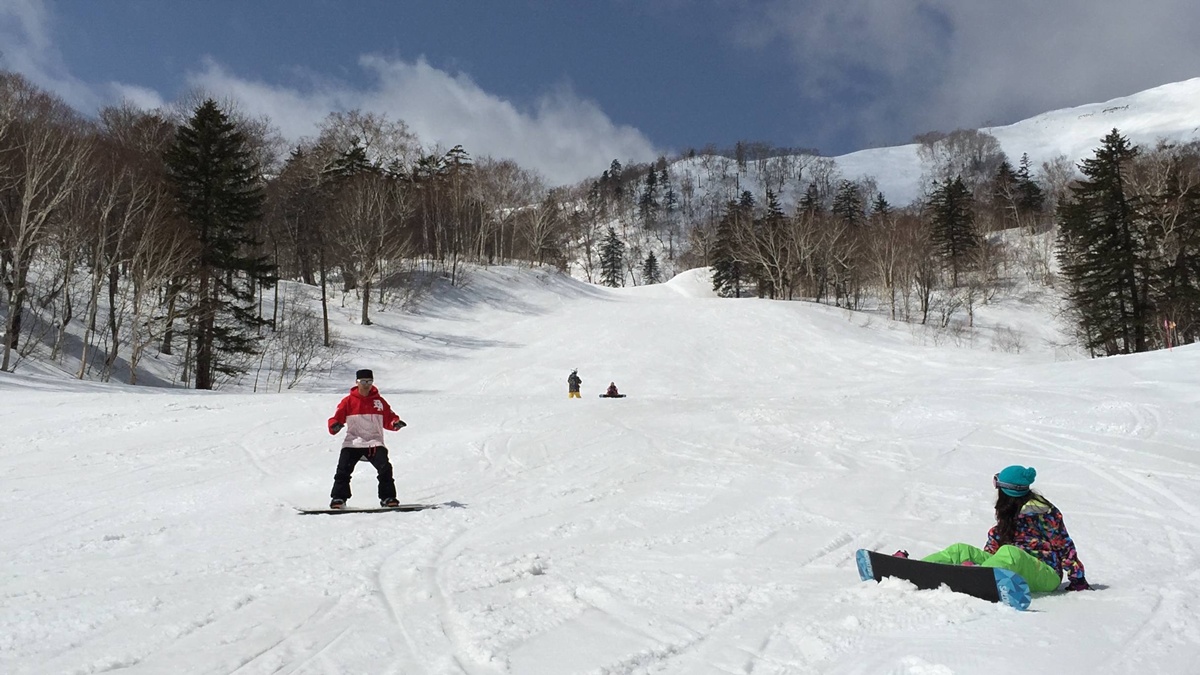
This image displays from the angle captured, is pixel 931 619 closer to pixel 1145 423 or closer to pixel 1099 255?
pixel 1145 423

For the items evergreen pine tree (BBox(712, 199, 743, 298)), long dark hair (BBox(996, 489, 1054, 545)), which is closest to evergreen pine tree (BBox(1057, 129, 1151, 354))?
evergreen pine tree (BBox(712, 199, 743, 298))

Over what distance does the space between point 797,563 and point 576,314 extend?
4002 centimetres

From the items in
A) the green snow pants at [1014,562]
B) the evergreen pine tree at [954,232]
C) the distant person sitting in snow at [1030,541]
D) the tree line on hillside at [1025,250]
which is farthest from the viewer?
the evergreen pine tree at [954,232]

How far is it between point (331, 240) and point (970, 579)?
42294mm

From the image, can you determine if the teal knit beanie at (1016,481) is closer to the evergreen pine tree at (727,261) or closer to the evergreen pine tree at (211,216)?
the evergreen pine tree at (211,216)

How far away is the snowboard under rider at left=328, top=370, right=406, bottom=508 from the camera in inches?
303

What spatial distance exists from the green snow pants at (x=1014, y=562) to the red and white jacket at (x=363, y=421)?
6.00 meters

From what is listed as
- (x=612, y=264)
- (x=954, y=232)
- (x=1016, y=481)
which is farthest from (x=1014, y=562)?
(x=612, y=264)

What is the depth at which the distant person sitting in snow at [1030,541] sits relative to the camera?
4582 millimetres

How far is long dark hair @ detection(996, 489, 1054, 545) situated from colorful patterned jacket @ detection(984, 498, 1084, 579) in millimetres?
30

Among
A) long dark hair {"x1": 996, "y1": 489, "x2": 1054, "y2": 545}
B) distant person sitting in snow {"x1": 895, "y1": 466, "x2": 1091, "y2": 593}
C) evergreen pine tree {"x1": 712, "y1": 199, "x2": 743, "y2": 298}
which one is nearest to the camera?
distant person sitting in snow {"x1": 895, "y1": 466, "x2": 1091, "y2": 593}

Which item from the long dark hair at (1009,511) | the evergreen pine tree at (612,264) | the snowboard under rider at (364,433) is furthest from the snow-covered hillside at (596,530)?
the evergreen pine tree at (612,264)

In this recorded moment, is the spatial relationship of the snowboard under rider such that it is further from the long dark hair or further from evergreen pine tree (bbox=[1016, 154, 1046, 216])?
evergreen pine tree (bbox=[1016, 154, 1046, 216])

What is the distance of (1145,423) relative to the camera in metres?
12.4
